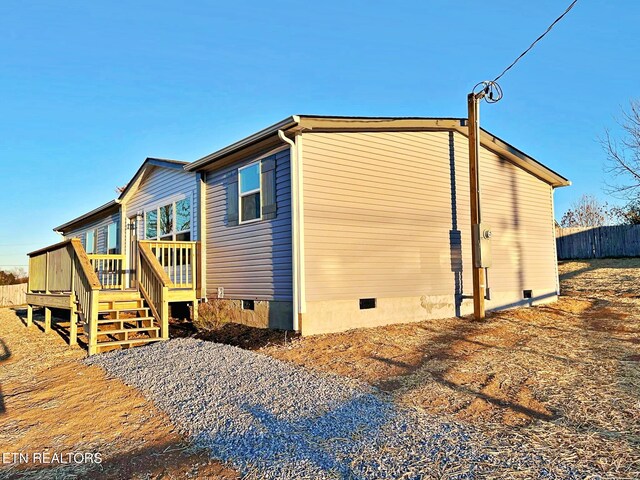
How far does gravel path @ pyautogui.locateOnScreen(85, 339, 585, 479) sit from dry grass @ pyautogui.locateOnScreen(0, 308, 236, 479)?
198mm

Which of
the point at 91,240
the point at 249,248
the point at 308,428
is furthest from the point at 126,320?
the point at 91,240

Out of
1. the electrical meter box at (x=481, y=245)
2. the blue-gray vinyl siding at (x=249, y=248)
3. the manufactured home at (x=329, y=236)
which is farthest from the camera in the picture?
the electrical meter box at (x=481, y=245)

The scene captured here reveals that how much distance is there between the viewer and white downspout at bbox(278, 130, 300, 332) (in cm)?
739

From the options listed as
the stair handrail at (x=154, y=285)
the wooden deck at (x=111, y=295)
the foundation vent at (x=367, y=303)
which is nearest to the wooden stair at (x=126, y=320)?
the wooden deck at (x=111, y=295)

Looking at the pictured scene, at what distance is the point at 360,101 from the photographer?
15.2m

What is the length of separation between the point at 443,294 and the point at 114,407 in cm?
684

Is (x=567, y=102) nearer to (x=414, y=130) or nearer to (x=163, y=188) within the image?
(x=414, y=130)

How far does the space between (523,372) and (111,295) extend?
281 inches

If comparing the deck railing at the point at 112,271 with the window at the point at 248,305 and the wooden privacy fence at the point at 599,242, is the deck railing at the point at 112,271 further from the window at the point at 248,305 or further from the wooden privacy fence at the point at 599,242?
the wooden privacy fence at the point at 599,242

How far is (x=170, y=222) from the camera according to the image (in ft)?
37.8

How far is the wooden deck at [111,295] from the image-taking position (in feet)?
24.9

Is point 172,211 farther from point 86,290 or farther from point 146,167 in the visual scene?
point 86,290

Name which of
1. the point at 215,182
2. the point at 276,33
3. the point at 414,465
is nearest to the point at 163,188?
the point at 215,182

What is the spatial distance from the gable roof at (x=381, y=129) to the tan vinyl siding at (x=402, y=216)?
173 mm
